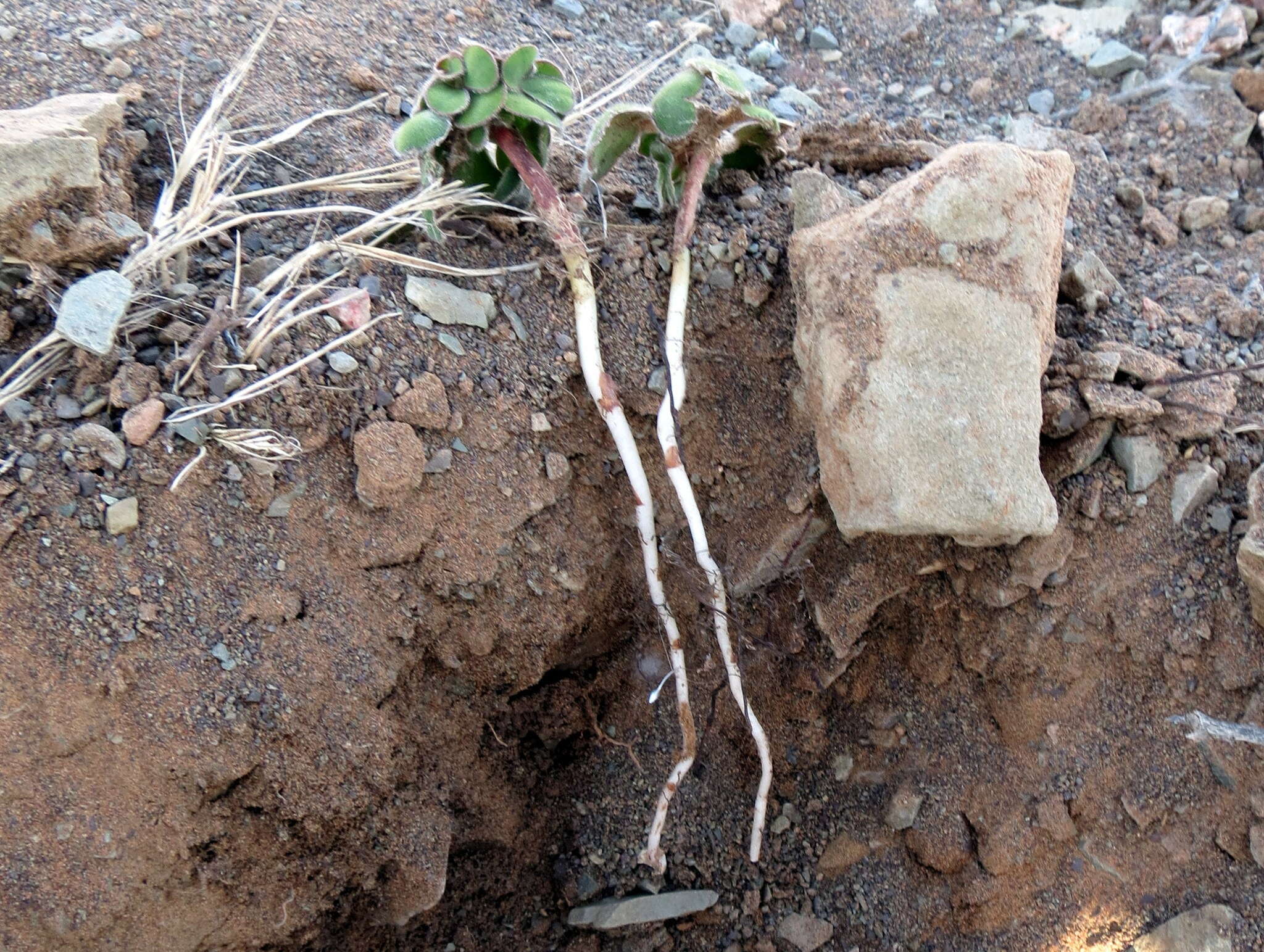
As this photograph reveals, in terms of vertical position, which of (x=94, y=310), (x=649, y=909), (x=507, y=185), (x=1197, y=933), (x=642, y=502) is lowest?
(x=649, y=909)

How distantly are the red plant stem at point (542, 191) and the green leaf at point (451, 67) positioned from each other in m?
0.10

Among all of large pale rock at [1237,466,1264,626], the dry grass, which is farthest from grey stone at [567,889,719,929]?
the dry grass

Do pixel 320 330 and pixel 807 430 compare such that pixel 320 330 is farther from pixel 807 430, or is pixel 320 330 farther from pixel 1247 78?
pixel 1247 78

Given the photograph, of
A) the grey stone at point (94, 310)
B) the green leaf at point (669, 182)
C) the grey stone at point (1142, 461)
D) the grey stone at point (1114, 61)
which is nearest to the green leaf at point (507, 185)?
the green leaf at point (669, 182)

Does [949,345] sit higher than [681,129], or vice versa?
[681,129]

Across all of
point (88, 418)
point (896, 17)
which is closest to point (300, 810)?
point (88, 418)

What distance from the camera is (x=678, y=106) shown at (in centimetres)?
158

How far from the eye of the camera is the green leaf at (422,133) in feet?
4.99

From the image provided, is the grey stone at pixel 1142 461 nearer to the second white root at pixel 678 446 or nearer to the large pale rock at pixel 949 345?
the large pale rock at pixel 949 345

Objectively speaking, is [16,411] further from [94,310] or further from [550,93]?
[550,93]

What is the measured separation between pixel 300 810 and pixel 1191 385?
1.69 m

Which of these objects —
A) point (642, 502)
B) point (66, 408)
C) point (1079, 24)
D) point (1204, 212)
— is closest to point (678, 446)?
point (642, 502)

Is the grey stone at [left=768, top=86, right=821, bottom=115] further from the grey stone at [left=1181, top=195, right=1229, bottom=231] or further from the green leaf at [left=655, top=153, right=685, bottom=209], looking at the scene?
the grey stone at [left=1181, top=195, right=1229, bottom=231]

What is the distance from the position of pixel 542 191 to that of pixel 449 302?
0.25 meters
